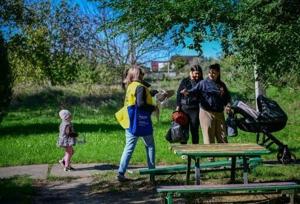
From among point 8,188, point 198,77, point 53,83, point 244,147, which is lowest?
point 8,188

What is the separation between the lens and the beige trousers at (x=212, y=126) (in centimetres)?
905

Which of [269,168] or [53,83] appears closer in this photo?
[269,168]

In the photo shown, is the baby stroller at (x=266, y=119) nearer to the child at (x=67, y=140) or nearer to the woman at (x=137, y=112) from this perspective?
the woman at (x=137, y=112)

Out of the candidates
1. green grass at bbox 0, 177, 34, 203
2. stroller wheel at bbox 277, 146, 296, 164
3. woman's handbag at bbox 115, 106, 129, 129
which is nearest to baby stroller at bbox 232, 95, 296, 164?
stroller wheel at bbox 277, 146, 296, 164

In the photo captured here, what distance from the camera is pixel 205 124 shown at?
29.7 feet

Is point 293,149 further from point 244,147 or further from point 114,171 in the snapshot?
point 244,147

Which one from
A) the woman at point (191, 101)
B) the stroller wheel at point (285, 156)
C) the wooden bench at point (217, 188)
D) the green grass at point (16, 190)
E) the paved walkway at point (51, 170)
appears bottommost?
the green grass at point (16, 190)

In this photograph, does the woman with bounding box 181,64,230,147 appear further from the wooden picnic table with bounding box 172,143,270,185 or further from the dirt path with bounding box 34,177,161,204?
the wooden picnic table with bounding box 172,143,270,185

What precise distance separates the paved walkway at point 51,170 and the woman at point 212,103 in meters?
1.92

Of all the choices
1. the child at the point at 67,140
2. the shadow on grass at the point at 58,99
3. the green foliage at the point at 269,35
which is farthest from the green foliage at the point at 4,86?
the shadow on grass at the point at 58,99

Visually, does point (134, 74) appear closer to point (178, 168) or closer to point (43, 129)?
point (178, 168)

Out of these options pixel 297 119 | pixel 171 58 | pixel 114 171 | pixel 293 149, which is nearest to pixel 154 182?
pixel 114 171

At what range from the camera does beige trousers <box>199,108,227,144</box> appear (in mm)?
9047

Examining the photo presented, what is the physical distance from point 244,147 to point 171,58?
924 inches
